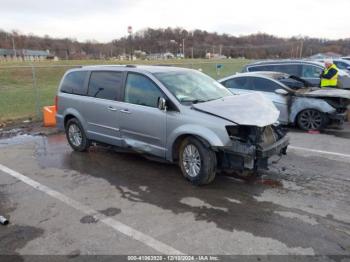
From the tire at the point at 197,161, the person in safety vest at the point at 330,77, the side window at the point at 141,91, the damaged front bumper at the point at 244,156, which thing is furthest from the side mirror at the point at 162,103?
the person in safety vest at the point at 330,77

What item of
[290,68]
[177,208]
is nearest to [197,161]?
[177,208]

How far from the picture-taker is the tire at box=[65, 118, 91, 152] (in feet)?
22.7

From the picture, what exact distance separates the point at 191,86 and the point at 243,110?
3.67 feet

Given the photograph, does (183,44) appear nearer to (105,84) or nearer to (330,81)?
(330,81)

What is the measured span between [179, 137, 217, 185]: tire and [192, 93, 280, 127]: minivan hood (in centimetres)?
53

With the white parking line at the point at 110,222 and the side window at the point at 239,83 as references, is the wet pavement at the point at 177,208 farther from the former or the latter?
the side window at the point at 239,83

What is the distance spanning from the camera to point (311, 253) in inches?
131

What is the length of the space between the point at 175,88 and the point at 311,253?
3.14 m

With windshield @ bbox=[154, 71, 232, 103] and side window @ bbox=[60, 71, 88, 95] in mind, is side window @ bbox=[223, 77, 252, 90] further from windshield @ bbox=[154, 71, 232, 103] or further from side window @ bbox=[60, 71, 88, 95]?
side window @ bbox=[60, 71, 88, 95]

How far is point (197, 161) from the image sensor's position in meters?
5.02

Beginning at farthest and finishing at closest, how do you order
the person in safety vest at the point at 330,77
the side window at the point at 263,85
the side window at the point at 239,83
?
the person in safety vest at the point at 330,77 → the side window at the point at 239,83 → the side window at the point at 263,85

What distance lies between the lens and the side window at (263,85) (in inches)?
356

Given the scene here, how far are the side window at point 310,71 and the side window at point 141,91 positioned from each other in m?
8.00

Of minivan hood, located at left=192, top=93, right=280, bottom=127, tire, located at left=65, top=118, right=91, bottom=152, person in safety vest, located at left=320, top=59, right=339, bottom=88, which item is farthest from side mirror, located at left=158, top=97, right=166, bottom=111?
person in safety vest, located at left=320, top=59, right=339, bottom=88
